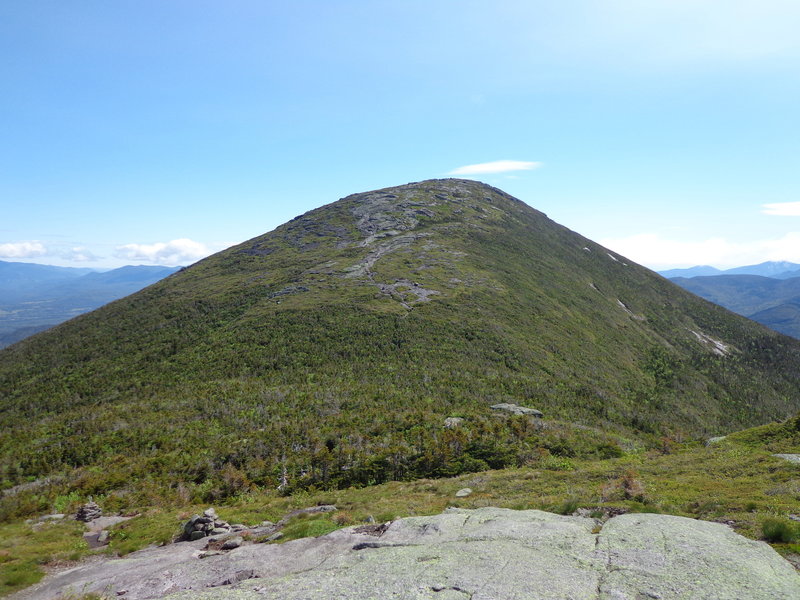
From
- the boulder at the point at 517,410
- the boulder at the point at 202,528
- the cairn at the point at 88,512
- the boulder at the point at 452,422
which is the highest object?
the boulder at the point at 202,528

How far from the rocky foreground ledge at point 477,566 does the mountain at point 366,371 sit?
426 inches

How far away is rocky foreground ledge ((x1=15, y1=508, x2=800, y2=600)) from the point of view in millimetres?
8180

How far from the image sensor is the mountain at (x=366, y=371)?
24891 millimetres

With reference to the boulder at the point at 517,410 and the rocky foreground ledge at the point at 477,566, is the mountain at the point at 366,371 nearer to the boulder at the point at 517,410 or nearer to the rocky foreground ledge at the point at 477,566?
the boulder at the point at 517,410

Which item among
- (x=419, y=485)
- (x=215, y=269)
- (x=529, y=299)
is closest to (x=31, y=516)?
(x=419, y=485)

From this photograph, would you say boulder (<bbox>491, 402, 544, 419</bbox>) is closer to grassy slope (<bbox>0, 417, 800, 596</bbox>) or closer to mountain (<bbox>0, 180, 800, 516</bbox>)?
mountain (<bbox>0, 180, 800, 516</bbox>)

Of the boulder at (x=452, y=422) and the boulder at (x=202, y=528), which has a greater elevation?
the boulder at (x=202, y=528)

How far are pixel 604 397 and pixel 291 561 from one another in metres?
42.9

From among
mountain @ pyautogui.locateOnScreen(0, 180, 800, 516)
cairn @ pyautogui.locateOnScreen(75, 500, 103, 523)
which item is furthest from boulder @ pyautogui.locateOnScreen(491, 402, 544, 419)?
cairn @ pyautogui.locateOnScreen(75, 500, 103, 523)

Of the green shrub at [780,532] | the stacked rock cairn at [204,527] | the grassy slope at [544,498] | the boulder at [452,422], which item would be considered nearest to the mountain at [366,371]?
the boulder at [452,422]

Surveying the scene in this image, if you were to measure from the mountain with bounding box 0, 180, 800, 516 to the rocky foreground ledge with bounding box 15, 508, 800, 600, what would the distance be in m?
10.8

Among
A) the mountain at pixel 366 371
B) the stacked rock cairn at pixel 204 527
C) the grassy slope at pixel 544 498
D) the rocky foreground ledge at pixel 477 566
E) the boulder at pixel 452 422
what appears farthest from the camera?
the boulder at pixel 452 422

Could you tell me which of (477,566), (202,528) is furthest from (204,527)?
(477,566)

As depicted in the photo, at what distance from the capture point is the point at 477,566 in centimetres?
934
